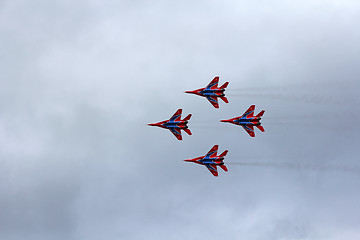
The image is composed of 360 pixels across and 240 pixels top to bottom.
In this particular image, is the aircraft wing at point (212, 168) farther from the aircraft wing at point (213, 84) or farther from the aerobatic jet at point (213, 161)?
the aircraft wing at point (213, 84)

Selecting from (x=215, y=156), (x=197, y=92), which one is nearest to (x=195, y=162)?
(x=215, y=156)

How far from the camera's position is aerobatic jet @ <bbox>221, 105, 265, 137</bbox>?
18038cm

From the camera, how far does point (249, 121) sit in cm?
18150

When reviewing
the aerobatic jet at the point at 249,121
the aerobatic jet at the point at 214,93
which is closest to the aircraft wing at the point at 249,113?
the aerobatic jet at the point at 249,121

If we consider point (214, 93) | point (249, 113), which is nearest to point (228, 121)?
point (249, 113)

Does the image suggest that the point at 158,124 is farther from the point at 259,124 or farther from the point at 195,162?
the point at 259,124

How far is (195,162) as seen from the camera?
614ft

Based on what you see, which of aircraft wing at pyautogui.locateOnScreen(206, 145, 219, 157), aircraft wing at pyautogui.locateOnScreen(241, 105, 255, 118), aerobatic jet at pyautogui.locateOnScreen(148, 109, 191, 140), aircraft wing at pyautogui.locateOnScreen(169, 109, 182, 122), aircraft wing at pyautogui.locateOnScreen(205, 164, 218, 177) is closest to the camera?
aerobatic jet at pyautogui.locateOnScreen(148, 109, 191, 140)

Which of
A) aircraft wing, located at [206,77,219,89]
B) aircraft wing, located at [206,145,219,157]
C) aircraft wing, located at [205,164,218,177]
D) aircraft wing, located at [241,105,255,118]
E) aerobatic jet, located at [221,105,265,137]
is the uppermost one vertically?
aircraft wing, located at [206,77,219,89]

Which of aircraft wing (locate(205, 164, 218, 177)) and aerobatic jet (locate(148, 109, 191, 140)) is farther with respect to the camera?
aircraft wing (locate(205, 164, 218, 177))

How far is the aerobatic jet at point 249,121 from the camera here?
18038cm

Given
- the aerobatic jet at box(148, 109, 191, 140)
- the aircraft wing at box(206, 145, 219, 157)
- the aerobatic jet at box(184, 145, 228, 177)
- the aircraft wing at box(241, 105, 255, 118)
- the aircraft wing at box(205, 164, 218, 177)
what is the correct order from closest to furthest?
the aerobatic jet at box(148, 109, 191, 140) < the aerobatic jet at box(184, 145, 228, 177) < the aircraft wing at box(205, 164, 218, 177) < the aircraft wing at box(241, 105, 255, 118) < the aircraft wing at box(206, 145, 219, 157)

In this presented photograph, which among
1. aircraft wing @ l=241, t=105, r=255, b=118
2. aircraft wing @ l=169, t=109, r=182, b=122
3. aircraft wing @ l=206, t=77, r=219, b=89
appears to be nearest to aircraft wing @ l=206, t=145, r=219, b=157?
aircraft wing @ l=241, t=105, r=255, b=118

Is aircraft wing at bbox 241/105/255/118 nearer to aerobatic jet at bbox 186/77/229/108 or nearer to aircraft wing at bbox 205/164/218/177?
aerobatic jet at bbox 186/77/229/108
